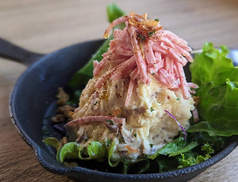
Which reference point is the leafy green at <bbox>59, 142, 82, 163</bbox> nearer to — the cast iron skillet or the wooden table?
the cast iron skillet

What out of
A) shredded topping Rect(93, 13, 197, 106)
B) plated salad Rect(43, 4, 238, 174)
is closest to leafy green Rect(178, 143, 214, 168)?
plated salad Rect(43, 4, 238, 174)

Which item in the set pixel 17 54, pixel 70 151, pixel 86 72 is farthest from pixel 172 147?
pixel 17 54

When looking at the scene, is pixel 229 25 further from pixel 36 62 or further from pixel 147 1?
pixel 36 62

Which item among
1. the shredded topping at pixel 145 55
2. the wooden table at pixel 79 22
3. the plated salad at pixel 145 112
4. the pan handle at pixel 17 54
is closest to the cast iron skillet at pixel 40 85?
the pan handle at pixel 17 54

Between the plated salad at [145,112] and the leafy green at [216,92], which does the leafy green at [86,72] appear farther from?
the leafy green at [216,92]

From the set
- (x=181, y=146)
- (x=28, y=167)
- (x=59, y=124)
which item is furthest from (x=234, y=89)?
(x=28, y=167)

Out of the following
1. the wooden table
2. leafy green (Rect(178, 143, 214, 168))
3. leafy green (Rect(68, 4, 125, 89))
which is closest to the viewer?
leafy green (Rect(178, 143, 214, 168))
